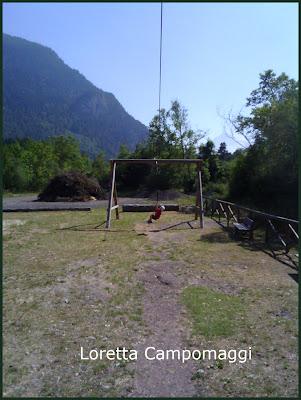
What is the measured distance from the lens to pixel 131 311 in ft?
18.0

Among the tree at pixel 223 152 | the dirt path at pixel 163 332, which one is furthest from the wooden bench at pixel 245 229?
the tree at pixel 223 152

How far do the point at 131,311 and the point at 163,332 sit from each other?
0.84 meters

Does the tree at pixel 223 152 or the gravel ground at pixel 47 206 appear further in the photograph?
the tree at pixel 223 152

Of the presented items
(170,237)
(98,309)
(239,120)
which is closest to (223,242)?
(170,237)

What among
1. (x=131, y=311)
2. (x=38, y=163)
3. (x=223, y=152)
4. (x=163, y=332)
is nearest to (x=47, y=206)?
(x=131, y=311)

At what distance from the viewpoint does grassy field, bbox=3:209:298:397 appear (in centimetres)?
373

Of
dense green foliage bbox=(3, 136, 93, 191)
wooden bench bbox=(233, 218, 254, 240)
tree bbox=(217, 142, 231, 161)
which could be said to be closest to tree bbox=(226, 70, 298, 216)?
wooden bench bbox=(233, 218, 254, 240)

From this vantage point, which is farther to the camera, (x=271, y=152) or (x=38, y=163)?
(x=38, y=163)

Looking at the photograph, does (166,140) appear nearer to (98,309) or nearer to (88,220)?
(88,220)

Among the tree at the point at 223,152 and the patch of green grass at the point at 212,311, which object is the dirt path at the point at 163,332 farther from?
the tree at the point at 223,152

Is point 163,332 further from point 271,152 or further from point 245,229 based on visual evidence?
point 271,152

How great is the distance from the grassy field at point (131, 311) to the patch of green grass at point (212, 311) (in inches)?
0.6

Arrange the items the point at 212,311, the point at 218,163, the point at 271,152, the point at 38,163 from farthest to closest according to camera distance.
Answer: the point at 38,163, the point at 218,163, the point at 271,152, the point at 212,311

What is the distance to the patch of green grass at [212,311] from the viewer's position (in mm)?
4832
